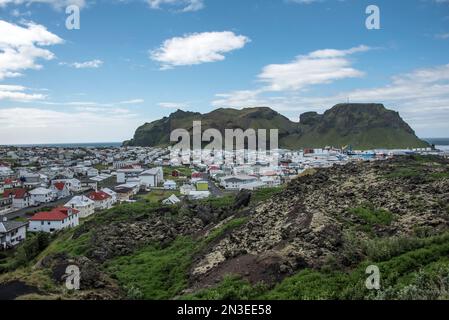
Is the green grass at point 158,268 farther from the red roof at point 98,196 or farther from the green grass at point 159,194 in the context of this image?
the green grass at point 159,194

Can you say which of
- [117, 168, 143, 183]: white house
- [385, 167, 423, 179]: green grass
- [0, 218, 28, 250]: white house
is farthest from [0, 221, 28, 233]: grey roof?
[117, 168, 143, 183]: white house

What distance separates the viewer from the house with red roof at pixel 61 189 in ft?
248

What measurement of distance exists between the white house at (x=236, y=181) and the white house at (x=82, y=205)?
2685 cm

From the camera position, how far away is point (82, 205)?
57.5 meters

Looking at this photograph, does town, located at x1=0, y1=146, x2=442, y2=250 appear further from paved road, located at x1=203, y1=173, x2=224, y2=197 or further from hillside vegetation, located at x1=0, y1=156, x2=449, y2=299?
hillside vegetation, located at x1=0, y1=156, x2=449, y2=299

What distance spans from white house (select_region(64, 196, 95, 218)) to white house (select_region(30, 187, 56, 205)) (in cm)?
1345

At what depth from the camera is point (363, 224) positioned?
19797 millimetres

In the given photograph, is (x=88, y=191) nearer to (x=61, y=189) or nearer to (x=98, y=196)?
(x=61, y=189)

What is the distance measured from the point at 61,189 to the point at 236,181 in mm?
32708

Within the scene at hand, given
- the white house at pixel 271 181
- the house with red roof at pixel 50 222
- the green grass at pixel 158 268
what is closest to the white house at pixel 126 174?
the white house at pixel 271 181

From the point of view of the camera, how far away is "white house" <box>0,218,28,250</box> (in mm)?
41906

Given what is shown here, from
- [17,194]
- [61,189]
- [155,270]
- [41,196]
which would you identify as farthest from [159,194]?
[155,270]

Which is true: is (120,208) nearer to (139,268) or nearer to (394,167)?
(139,268)
